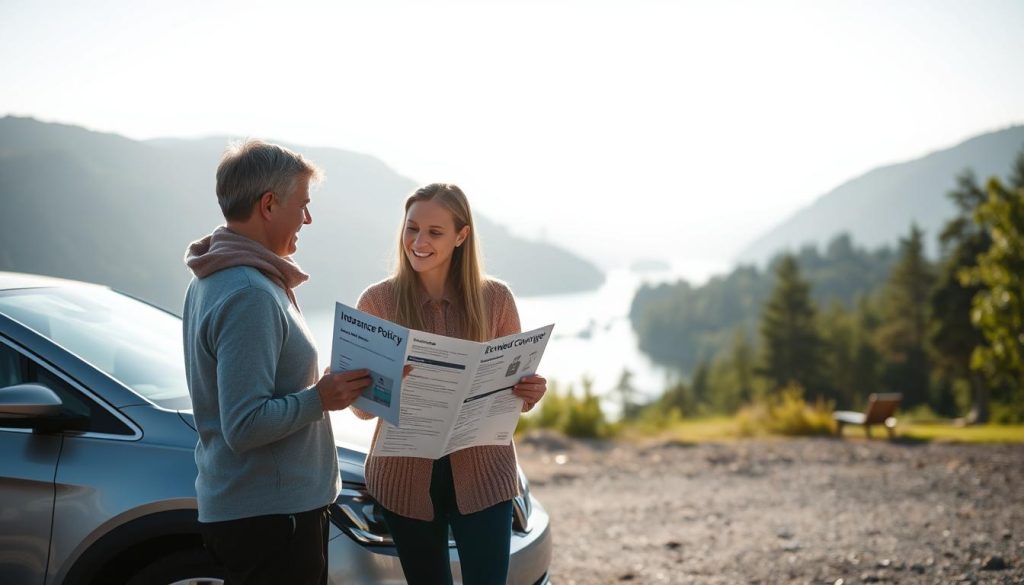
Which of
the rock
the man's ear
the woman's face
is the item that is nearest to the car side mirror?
the man's ear

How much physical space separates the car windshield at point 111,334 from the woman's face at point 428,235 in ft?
3.40

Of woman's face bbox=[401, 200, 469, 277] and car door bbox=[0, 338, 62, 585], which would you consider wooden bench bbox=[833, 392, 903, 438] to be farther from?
car door bbox=[0, 338, 62, 585]

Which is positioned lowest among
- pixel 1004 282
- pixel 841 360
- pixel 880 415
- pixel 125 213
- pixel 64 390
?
pixel 841 360

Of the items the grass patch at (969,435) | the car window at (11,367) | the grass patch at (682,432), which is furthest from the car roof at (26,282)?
the grass patch at (969,435)

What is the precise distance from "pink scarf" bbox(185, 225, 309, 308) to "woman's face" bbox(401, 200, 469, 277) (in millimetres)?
579

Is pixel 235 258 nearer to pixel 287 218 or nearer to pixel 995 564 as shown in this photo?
pixel 287 218

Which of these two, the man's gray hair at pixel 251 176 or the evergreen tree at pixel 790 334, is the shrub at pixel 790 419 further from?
the evergreen tree at pixel 790 334

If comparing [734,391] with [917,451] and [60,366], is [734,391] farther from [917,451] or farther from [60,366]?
[60,366]

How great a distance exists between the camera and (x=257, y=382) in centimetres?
175

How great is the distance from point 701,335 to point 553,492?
127 m

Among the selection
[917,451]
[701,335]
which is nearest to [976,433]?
[917,451]

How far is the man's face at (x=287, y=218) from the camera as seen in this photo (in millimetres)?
1910

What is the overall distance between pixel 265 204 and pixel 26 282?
75.2 inches

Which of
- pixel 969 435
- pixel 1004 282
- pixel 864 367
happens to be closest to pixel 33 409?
pixel 969 435
